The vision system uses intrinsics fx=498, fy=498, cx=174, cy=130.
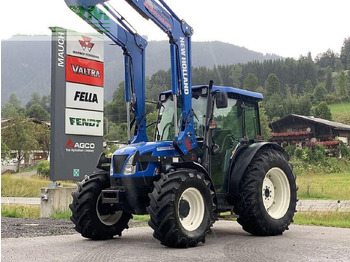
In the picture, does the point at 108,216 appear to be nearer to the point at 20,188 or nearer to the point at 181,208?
the point at 181,208

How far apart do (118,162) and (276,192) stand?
3.03m

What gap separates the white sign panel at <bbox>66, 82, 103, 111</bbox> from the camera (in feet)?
43.7

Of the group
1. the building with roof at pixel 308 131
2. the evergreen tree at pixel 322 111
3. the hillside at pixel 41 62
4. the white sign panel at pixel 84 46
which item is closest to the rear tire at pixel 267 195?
the hillside at pixel 41 62

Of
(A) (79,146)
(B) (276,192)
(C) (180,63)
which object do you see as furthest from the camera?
(A) (79,146)

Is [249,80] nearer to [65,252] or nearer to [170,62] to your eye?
[170,62]

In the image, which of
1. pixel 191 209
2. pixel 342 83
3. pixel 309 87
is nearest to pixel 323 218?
pixel 191 209

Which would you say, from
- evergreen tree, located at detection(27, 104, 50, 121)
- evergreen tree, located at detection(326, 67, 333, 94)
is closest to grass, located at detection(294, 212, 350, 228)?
evergreen tree, located at detection(27, 104, 50, 121)

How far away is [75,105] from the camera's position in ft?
44.3

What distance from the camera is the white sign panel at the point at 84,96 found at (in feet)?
43.7

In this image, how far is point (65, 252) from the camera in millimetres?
6531

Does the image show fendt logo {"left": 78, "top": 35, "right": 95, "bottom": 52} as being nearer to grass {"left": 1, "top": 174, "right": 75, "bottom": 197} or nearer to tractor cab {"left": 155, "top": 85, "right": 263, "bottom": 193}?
tractor cab {"left": 155, "top": 85, "right": 263, "bottom": 193}

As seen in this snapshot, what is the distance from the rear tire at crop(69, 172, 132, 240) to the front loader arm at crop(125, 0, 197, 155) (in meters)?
1.44

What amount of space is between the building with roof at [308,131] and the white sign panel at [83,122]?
27768mm

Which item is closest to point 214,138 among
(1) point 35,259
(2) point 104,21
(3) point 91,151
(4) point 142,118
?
(4) point 142,118
